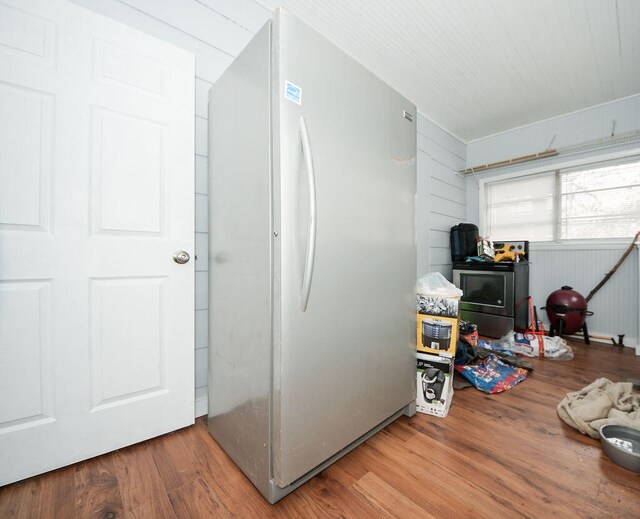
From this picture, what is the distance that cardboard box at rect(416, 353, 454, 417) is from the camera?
157cm

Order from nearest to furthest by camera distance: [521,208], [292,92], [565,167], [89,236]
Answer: [292,92], [89,236], [565,167], [521,208]

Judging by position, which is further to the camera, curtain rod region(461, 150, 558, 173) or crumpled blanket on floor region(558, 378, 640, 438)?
curtain rod region(461, 150, 558, 173)

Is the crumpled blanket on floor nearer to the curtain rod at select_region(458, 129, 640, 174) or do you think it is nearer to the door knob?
the door knob

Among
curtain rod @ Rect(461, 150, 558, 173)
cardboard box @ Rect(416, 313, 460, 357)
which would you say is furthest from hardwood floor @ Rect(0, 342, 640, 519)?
curtain rod @ Rect(461, 150, 558, 173)

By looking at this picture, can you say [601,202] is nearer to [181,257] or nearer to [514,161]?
[514,161]

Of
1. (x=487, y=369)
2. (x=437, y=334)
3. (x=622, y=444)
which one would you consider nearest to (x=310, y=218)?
(x=437, y=334)

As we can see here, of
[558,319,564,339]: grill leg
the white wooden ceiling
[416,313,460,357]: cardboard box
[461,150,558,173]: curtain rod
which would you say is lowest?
[558,319,564,339]: grill leg

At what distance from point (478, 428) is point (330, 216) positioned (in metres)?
1.37

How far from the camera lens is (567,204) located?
331 centimetres

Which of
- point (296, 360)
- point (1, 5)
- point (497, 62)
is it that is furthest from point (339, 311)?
point (497, 62)

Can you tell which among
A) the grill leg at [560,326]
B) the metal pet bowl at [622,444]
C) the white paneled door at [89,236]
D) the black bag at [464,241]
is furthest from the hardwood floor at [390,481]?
the black bag at [464,241]

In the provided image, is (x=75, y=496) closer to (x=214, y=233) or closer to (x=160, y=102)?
(x=214, y=233)

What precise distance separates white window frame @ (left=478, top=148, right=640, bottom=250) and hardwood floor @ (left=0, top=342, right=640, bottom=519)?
2602mm

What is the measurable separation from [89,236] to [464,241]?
3594 millimetres
